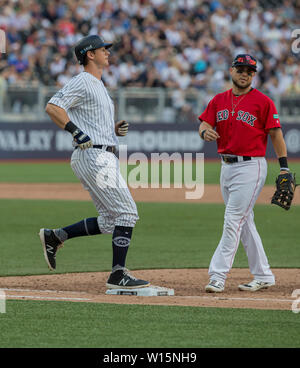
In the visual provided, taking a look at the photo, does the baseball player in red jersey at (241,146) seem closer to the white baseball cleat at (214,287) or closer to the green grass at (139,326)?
the white baseball cleat at (214,287)

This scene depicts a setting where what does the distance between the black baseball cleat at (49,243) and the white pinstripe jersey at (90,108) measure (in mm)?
1108

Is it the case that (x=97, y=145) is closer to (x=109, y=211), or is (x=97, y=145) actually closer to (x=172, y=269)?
(x=109, y=211)

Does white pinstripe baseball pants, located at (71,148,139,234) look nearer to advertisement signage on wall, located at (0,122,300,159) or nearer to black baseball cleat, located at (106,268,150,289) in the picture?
black baseball cleat, located at (106,268,150,289)

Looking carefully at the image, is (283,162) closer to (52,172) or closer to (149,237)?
(149,237)

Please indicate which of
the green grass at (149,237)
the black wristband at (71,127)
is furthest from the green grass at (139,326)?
the green grass at (149,237)

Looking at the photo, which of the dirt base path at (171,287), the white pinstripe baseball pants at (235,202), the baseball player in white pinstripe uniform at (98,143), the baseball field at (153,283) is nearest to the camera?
the baseball field at (153,283)

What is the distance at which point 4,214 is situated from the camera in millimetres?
14234

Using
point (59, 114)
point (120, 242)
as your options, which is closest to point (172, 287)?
point (120, 242)

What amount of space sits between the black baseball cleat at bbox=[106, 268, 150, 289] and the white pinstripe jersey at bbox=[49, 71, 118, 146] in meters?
1.17

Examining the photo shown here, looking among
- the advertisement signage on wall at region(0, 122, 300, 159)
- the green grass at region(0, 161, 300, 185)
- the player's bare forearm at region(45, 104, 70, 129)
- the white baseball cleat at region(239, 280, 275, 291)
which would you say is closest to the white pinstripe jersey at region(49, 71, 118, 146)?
Answer: the player's bare forearm at region(45, 104, 70, 129)

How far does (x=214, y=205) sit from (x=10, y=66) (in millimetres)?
10543

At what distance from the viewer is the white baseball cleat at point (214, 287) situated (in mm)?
7289

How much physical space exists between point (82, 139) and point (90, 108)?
0.44 meters

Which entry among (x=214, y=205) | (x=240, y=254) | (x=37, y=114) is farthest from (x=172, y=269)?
(x=37, y=114)
